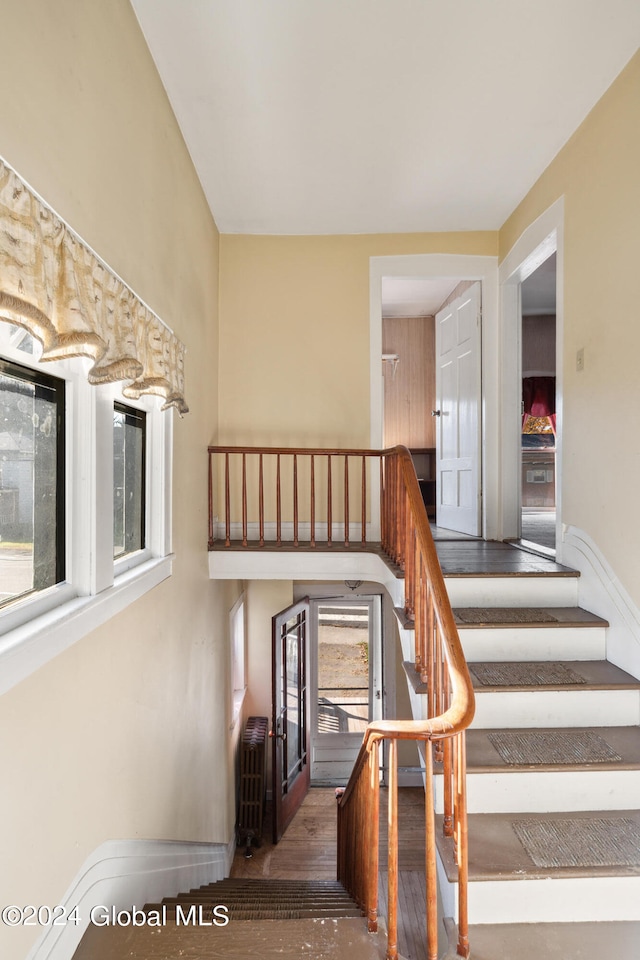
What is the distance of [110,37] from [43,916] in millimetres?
2819

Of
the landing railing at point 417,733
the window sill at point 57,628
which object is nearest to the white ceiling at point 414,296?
the landing railing at point 417,733

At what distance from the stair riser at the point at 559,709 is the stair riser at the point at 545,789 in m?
0.31

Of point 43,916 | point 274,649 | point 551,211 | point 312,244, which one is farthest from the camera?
point 274,649

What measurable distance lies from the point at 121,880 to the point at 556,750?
5.87 ft

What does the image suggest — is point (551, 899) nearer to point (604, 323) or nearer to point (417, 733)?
point (417, 733)

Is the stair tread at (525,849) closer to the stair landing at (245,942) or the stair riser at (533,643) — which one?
the stair landing at (245,942)

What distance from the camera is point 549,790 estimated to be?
2.03 meters

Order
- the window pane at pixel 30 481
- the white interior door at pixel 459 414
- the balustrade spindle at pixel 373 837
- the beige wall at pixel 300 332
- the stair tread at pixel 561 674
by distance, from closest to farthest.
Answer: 1. the window pane at pixel 30 481
2. the balustrade spindle at pixel 373 837
3. the stair tread at pixel 561 674
4. the beige wall at pixel 300 332
5. the white interior door at pixel 459 414

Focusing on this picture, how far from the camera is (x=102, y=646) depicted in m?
1.76

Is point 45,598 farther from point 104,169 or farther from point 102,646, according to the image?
point 104,169

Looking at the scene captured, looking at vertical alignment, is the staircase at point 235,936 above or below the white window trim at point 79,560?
below

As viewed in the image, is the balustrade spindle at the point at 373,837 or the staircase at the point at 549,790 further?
the staircase at the point at 549,790

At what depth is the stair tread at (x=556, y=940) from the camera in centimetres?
164

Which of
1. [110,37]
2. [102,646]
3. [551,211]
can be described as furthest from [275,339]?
[102,646]
